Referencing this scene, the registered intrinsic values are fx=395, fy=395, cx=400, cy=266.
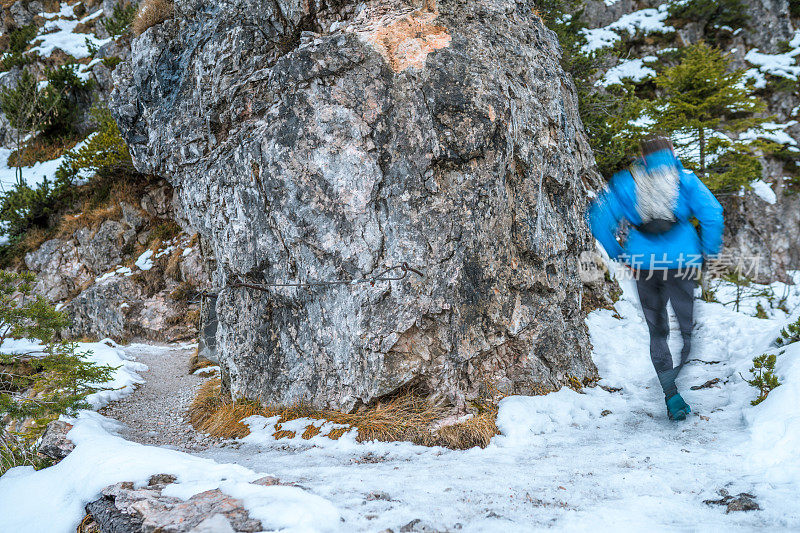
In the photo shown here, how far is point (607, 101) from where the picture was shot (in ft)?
35.4

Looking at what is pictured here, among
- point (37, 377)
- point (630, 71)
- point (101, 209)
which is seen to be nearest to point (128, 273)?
point (101, 209)

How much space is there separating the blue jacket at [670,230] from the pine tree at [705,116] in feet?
32.1

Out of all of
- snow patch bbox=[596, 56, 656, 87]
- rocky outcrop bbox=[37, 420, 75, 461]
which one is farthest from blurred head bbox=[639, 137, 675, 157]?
snow patch bbox=[596, 56, 656, 87]

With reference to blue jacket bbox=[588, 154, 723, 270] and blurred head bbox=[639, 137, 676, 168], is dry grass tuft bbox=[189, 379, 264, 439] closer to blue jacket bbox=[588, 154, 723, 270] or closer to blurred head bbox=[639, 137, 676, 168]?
blue jacket bbox=[588, 154, 723, 270]

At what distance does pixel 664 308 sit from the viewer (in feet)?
13.5

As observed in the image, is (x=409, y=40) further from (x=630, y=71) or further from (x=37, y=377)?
(x=630, y=71)

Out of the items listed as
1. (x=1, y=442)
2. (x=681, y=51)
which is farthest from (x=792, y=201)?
(x=1, y=442)

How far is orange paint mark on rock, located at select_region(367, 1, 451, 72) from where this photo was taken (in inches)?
183

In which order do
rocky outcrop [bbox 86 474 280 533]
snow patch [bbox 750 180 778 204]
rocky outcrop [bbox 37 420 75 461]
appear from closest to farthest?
rocky outcrop [bbox 86 474 280 533]
rocky outcrop [bbox 37 420 75 461]
snow patch [bbox 750 180 778 204]

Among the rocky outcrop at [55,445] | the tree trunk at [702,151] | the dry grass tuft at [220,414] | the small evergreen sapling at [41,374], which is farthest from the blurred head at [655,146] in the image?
the tree trunk at [702,151]

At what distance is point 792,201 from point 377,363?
20531 mm

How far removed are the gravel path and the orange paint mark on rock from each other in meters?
4.99

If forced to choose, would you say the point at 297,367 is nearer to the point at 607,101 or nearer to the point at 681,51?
the point at 607,101

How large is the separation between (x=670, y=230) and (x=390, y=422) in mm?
3389
